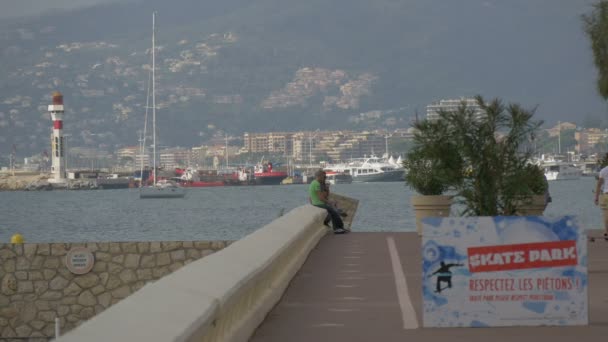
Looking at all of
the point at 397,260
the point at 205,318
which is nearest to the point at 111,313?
the point at 205,318

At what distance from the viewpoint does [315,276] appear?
17.4 m

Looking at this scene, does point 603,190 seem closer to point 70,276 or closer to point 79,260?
point 79,260

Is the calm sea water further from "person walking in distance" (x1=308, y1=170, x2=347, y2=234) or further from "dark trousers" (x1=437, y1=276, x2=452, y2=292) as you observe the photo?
"dark trousers" (x1=437, y1=276, x2=452, y2=292)

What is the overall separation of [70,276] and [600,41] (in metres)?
15.0

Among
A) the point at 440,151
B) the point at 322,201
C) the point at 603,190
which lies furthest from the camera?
the point at 322,201

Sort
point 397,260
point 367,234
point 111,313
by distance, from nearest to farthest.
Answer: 1. point 111,313
2. point 397,260
3. point 367,234

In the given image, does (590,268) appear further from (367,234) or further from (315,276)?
(367,234)

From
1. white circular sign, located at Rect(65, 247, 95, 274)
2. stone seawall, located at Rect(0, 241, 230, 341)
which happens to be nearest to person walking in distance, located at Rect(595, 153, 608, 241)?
stone seawall, located at Rect(0, 241, 230, 341)

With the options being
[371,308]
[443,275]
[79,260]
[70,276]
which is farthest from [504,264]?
[70,276]

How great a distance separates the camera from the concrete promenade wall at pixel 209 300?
6.54 metres

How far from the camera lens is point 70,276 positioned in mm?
36781

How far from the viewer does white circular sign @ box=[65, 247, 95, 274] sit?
3625cm

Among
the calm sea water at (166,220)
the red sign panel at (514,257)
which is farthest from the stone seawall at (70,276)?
the calm sea water at (166,220)

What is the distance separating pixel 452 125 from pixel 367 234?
46.1 ft
